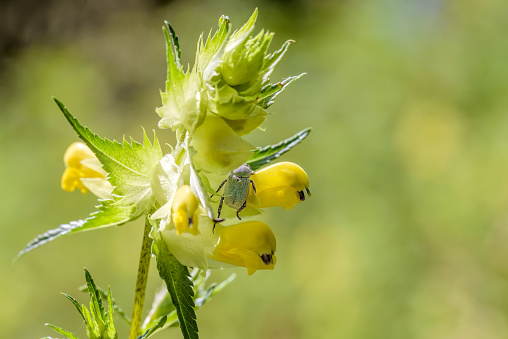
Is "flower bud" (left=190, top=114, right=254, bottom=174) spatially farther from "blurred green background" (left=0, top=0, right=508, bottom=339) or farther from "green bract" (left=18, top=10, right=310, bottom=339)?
"blurred green background" (left=0, top=0, right=508, bottom=339)

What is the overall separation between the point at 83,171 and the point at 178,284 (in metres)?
0.43

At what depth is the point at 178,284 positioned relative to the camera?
2.71 feet

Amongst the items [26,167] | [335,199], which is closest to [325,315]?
[335,199]

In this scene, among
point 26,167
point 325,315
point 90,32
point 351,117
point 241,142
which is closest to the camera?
point 241,142

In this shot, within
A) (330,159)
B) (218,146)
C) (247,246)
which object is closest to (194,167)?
(218,146)

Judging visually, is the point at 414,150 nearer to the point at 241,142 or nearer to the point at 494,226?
the point at 494,226

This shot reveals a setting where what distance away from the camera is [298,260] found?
374 centimetres

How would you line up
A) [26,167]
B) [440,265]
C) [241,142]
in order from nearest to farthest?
[241,142] < [440,265] < [26,167]

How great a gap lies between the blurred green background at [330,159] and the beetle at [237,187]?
2.70 metres

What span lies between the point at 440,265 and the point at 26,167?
135 inches

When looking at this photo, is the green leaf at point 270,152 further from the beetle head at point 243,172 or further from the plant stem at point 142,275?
the plant stem at point 142,275

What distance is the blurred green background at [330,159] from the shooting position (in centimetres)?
357

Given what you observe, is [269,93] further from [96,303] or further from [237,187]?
[96,303]

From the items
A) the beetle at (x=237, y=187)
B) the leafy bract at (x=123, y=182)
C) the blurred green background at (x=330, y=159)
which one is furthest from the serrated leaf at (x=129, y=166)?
the blurred green background at (x=330, y=159)
